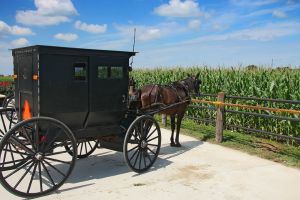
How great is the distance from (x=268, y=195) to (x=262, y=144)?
404 centimetres

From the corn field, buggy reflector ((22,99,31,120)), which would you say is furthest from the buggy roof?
the corn field

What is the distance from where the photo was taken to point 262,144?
9516 mm

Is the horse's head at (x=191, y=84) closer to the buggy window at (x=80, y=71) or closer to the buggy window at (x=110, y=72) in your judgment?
the buggy window at (x=110, y=72)

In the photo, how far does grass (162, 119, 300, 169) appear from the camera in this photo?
26.4 ft

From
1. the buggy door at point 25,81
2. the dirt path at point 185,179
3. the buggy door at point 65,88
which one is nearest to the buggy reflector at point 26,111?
the buggy door at point 25,81

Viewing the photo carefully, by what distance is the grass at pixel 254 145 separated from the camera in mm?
8046

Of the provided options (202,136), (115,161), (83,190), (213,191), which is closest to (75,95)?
(83,190)

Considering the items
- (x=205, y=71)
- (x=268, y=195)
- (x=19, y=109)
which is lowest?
(x=268, y=195)

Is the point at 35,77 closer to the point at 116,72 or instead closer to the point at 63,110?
the point at 63,110

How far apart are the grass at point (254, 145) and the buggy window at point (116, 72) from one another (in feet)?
13.4

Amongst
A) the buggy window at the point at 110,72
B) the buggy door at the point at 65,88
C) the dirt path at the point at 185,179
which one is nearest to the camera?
the buggy door at the point at 65,88

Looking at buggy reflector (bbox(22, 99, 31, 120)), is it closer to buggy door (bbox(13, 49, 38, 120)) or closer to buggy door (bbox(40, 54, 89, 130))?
buggy door (bbox(13, 49, 38, 120))

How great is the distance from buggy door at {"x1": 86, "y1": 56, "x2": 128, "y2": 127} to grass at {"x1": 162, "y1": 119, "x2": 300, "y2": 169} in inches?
152

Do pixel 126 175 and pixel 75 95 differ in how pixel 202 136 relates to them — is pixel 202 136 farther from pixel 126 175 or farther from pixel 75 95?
pixel 75 95
